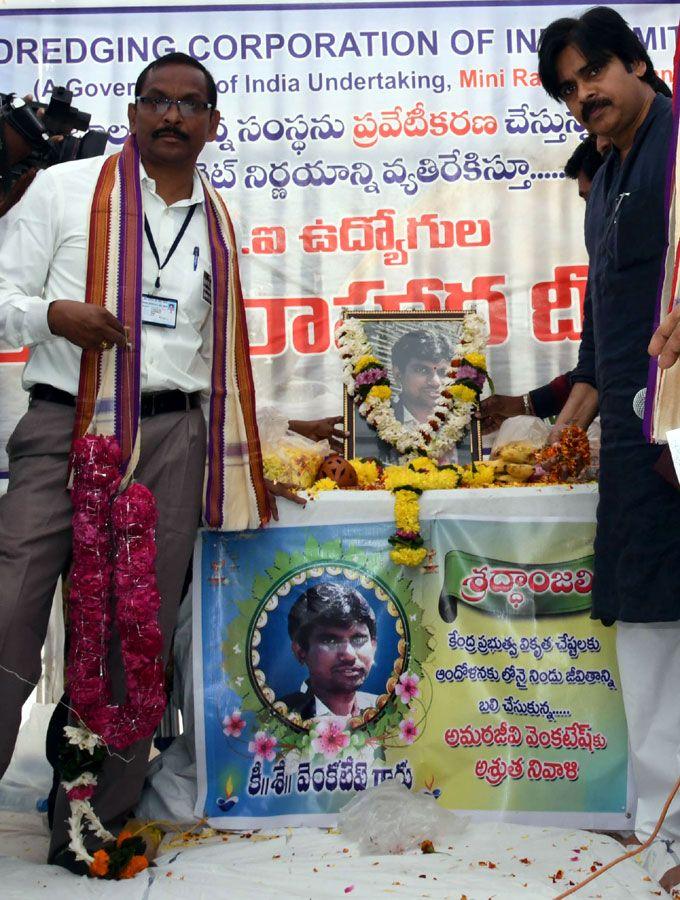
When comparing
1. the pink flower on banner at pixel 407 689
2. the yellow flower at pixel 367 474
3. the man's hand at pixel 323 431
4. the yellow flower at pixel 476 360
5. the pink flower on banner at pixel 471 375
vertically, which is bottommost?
the pink flower on banner at pixel 407 689

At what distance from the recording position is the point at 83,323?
2.34 m

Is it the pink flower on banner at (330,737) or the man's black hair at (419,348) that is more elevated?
the man's black hair at (419,348)

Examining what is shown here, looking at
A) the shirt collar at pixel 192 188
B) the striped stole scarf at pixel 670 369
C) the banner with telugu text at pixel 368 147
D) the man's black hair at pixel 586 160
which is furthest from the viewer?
the banner with telugu text at pixel 368 147

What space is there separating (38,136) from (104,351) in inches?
38.9

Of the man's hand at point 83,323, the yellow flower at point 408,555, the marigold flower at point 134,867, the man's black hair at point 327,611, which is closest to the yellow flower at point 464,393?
the yellow flower at point 408,555

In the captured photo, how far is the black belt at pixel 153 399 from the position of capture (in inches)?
100

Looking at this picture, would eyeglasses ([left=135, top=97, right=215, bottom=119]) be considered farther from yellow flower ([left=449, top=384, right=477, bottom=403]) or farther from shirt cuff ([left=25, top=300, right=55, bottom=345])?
yellow flower ([left=449, top=384, right=477, bottom=403])

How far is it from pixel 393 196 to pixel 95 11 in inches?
56.9

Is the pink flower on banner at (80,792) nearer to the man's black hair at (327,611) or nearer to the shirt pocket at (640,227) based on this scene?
the man's black hair at (327,611)

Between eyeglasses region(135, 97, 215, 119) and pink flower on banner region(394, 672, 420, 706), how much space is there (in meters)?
1.70

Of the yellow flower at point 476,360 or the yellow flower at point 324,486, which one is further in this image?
the yellow flower at point 476,360

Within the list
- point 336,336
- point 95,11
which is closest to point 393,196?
point 336,336

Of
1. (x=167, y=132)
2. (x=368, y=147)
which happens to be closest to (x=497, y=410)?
(x=368, y=147)

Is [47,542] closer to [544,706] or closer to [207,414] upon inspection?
[207,414]
